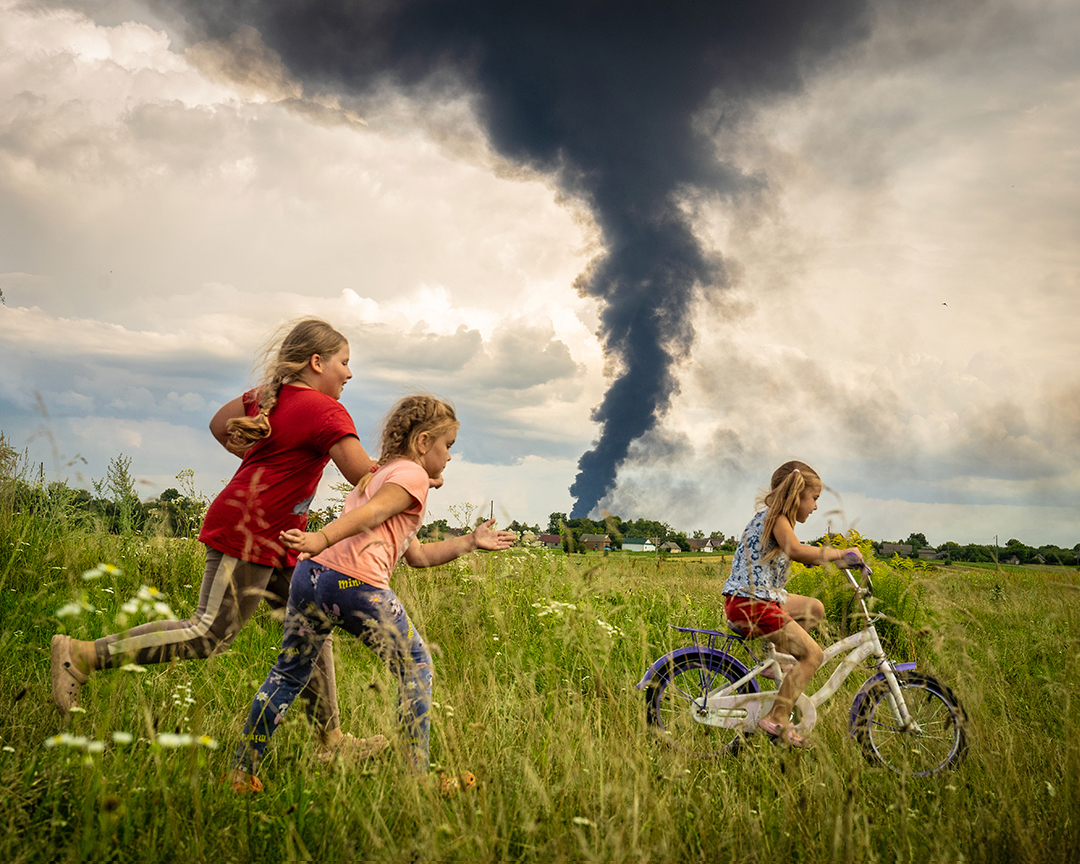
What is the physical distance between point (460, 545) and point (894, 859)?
2.22 meters

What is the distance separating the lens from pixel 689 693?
4.23 m

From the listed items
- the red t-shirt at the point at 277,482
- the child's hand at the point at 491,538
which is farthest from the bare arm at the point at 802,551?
the red t-shirt at the point at 277,482

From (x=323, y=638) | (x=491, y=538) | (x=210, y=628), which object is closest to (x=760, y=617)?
(x=491, y=538)

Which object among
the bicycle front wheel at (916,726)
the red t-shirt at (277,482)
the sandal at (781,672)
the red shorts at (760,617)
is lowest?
the bicycle front wheel at (916,726)

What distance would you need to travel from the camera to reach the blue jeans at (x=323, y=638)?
108 inches

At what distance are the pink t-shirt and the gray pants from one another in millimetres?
454

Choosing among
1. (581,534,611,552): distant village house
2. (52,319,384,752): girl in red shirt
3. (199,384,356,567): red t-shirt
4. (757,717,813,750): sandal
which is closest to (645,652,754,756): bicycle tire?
(757,717,813,750): sandal

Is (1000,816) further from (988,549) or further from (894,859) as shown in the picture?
(988,549)

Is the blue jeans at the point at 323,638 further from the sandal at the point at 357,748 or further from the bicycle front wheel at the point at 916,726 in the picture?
the bicycle front wheel at the point at 916,726

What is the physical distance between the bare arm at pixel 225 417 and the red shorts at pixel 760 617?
9.69 ft

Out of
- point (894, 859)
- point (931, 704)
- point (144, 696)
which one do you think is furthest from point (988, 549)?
point (144, 696)

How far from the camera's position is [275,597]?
3158mm

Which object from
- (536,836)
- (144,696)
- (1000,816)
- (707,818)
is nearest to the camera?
(536,836)

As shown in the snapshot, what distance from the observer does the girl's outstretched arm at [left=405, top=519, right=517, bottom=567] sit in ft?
10.0
